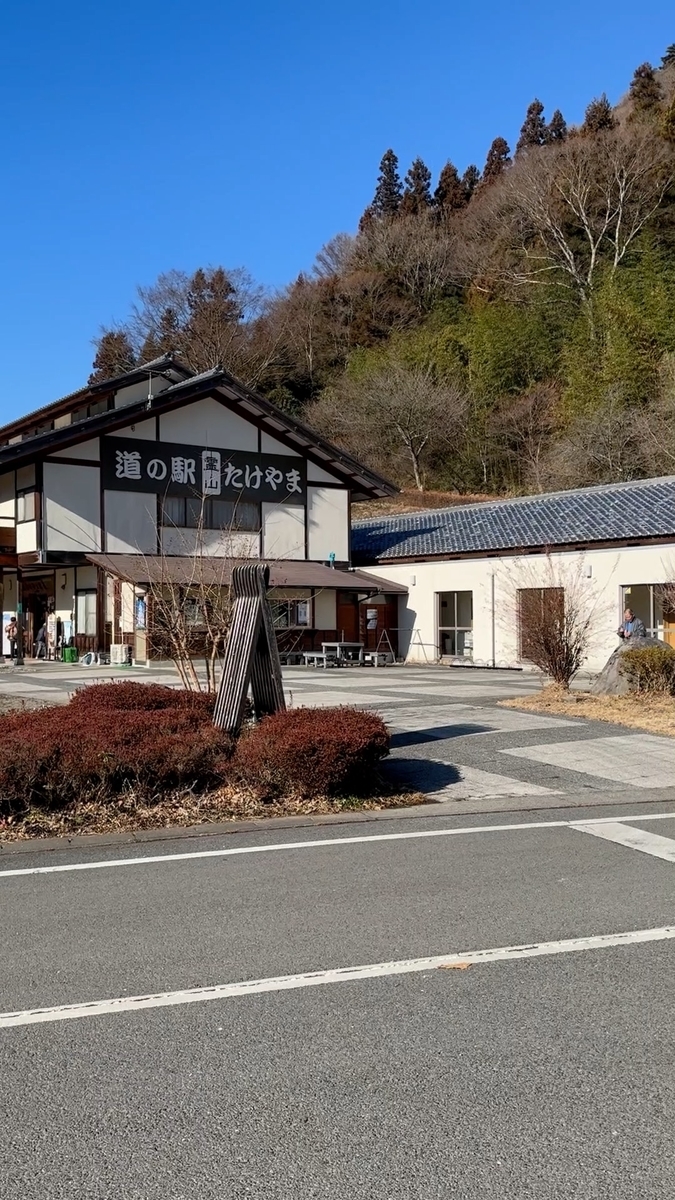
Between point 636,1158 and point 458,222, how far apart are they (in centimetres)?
6094

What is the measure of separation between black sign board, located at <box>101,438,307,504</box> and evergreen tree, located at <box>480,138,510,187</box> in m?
43.2

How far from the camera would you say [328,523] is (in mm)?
32562

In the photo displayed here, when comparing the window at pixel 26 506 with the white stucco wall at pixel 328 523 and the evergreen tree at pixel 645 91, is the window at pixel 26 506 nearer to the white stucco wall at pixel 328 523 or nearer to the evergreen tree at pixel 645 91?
the white stucco wall at pixel 328 523

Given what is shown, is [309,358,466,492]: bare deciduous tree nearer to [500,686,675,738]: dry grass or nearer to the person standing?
the person standing

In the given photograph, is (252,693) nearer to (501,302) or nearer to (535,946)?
(535,946)

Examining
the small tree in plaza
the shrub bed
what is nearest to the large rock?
Answer: the small tree in plaza

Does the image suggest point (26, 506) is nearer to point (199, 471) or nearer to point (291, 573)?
point (199, 471)

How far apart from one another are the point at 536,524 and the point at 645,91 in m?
48.1

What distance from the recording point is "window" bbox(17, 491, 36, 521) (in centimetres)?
2753

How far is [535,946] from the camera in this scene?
4723 millimetres

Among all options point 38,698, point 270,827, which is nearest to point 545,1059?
point 270,827

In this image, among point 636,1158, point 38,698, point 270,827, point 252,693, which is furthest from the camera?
point 38,698

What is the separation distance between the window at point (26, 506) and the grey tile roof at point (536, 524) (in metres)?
10.6

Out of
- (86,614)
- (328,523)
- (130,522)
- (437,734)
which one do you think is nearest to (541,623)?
(437,734)
